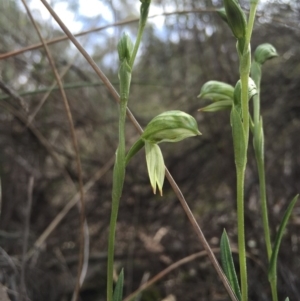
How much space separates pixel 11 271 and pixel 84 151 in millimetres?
902

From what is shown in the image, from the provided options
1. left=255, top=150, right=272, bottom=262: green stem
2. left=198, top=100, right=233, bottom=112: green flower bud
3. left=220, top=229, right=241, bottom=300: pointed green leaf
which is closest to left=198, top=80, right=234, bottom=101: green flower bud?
left=198, top=100, right=233, bottom=112: green flower bud

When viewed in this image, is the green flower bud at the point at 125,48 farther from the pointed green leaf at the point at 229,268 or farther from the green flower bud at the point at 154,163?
the pointed green leaf at the point at 229,268

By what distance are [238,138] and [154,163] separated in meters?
0.13

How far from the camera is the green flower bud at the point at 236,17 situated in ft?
1.71

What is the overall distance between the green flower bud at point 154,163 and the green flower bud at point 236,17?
0.20 m

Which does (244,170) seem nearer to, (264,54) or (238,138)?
(238,138)

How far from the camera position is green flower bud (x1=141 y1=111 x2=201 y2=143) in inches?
21.9

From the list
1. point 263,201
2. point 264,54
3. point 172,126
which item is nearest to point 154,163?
point 172,126

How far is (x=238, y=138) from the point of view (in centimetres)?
54

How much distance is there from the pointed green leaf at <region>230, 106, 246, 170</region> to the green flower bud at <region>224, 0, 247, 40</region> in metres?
0.11

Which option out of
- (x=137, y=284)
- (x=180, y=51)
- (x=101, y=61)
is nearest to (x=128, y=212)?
(x=137, y=284)

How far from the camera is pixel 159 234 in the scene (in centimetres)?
150

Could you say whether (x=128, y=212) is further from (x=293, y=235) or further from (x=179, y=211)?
(x=293, y=235)

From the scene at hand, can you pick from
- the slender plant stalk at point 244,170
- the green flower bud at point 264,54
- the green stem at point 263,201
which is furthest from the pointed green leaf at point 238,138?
the green flower bud at point 264,54
